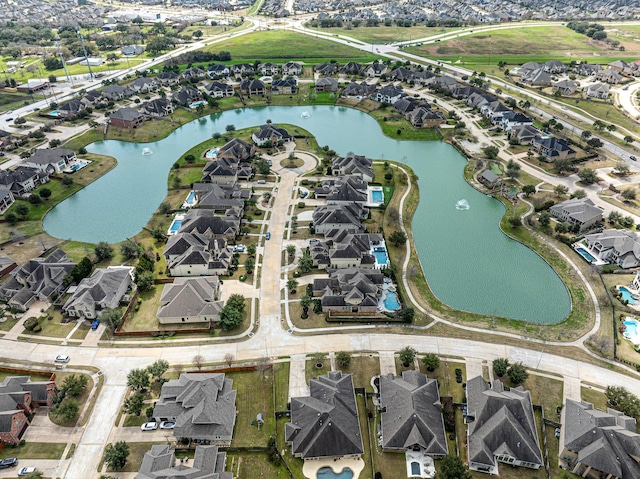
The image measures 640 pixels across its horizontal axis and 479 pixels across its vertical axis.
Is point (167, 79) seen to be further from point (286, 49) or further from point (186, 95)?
point (286, 49)

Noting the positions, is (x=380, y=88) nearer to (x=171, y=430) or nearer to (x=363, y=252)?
(x=363, y=252)

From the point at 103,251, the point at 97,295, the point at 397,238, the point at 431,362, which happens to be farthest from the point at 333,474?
the point at 103,251

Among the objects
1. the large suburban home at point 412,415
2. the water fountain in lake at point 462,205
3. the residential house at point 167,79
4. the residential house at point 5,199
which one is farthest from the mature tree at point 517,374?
the residential house at point 167,79

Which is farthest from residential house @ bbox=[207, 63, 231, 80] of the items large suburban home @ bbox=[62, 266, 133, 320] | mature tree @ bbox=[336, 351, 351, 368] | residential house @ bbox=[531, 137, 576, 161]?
mature tree @ bbox=[336, 351, 351, 368]

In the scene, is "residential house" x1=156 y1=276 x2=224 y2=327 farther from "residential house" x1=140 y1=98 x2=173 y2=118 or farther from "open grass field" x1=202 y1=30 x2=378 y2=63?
"open grass field" x1=202 y1=30 x2=378 y2=63

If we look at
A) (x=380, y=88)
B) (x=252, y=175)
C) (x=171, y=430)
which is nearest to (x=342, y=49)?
(x=380, y=88)

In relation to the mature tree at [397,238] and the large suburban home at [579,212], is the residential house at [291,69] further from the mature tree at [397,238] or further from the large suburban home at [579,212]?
the large suburban home at [579,212]
